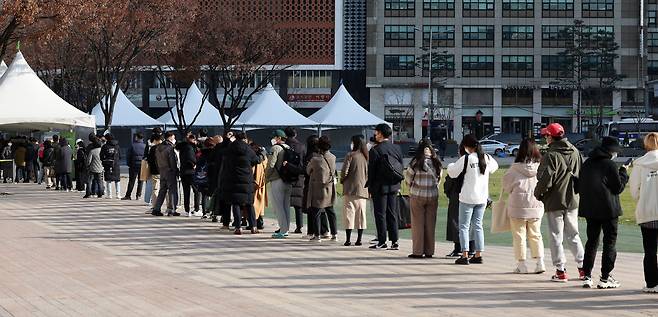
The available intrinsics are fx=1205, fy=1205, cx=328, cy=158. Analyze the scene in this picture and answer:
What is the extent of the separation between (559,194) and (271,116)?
4083 centimetres

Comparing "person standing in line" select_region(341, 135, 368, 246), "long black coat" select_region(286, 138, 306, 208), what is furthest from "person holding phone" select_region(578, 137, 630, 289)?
"long black coat" select_region(286, 138, 306, 208)

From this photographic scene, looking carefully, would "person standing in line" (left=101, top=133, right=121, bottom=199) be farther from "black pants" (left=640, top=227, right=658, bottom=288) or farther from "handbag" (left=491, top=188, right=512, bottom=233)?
"black pants" (left=640, top=227, right=658, bottom=288)

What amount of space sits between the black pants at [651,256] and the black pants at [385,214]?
546cm

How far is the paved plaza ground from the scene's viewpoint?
11.3 metres

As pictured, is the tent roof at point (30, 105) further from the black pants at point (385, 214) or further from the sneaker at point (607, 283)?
the sneaker at point (607, 283)

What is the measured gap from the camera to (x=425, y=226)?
1605cm

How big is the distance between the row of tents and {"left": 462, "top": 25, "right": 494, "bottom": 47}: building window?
132ft

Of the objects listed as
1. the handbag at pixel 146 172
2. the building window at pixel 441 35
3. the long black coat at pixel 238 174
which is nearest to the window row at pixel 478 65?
the building window at pixel 441 35

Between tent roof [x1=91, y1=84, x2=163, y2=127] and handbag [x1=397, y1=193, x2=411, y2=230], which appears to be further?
tent roof [x1=91, y1=84, x2=163, y2=127]

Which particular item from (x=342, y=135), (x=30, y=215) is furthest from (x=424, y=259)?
(x=342, y=135)

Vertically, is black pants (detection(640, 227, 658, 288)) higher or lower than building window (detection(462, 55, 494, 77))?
lower

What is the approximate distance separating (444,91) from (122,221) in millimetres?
73644

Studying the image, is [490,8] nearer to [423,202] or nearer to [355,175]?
[355,175]

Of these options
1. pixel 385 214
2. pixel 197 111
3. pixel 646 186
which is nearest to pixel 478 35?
pixel 197 111
